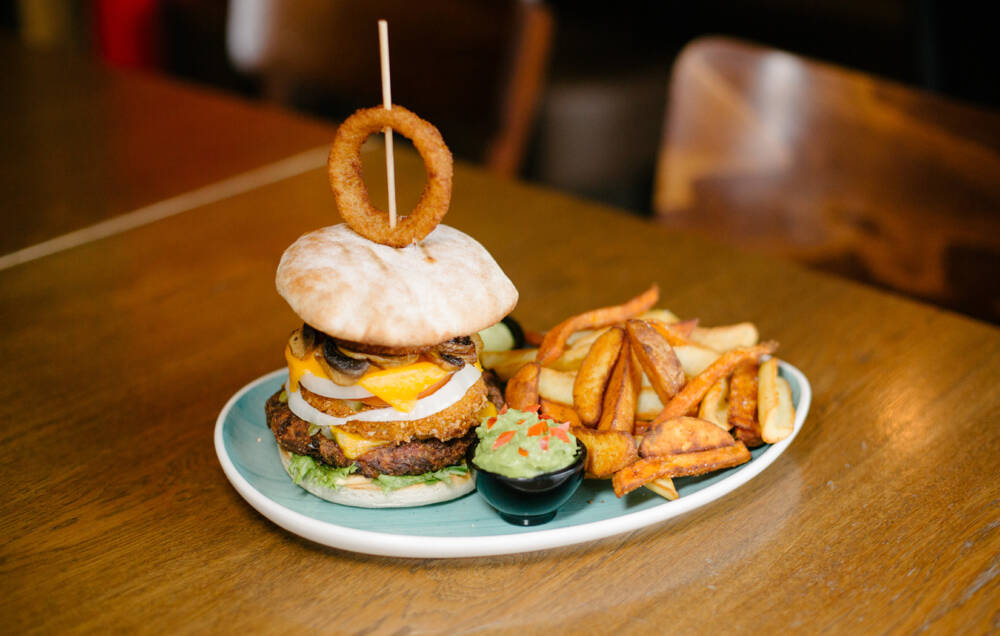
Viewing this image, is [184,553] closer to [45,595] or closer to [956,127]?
[45,595]

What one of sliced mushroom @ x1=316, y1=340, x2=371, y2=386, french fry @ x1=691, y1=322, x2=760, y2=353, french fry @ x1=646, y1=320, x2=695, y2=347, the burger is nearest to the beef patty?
the burger

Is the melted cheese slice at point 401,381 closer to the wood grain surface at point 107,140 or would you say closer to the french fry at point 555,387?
the french fry at point 555,387

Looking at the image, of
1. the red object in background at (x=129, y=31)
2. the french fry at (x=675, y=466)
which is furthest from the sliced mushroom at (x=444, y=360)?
the red object in background at (x=129, y=31)

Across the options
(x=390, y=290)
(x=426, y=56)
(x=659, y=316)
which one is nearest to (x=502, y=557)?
(x=390, y=290)

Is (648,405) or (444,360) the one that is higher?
(444,360)

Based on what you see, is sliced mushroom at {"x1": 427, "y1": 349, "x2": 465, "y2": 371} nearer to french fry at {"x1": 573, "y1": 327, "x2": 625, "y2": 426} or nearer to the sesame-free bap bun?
the sesame-free bap bun

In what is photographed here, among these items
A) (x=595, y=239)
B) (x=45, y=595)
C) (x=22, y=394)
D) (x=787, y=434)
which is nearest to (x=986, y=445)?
(x=787, y=434)

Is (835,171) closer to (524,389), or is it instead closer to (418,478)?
(524,389)
